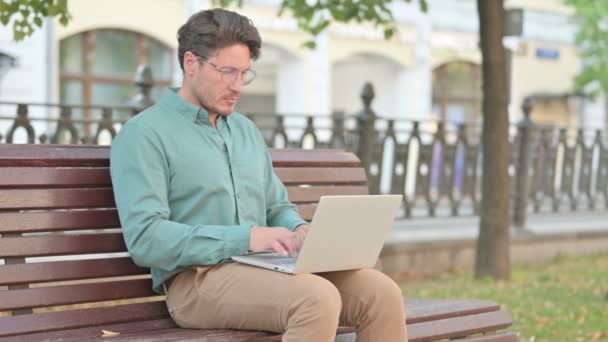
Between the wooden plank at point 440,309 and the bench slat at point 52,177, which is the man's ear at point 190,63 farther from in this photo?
the wooden plank at point 440,309

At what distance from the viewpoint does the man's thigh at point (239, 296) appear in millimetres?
3715

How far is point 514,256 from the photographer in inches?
454

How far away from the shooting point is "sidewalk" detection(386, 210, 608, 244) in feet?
35.1

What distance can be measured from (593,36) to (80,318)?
75.4 feet

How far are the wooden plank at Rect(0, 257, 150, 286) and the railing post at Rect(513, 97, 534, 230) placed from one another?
8015 mm

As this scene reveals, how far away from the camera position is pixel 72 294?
4.12m

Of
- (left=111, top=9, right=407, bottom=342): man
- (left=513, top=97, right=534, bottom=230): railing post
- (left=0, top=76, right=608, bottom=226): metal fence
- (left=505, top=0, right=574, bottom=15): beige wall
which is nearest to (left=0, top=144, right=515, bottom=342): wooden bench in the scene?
(left=111, top=9, right=407, bottom=342): man

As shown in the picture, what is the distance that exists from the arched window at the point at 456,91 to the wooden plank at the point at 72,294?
2453 centimetres

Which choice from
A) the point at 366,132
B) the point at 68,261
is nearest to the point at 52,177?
the point at 68,261

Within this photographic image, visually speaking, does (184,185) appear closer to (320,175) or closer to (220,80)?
(220,80)

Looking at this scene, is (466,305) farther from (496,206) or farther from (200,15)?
(496,206)

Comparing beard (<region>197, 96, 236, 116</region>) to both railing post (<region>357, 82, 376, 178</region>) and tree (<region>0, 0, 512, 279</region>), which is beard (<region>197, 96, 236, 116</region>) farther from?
railing post (<region>357, 82, 376, 178</region>)

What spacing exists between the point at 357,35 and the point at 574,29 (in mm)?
7370

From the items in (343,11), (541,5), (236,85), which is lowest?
(236,85)
